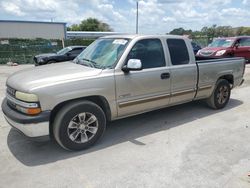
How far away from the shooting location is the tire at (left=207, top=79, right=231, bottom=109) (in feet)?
19.2

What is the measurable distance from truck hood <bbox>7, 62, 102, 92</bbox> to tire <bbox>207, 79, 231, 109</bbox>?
3158 millimetres

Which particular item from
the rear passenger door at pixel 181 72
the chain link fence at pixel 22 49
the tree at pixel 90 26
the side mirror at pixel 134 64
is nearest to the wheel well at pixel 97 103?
the side mirror at pixel 134 64

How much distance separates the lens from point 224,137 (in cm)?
444

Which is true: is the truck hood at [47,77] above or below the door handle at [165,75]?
above

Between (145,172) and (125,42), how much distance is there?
2.25 meters

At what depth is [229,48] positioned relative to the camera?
14.6 m

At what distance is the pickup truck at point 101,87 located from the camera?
350cm

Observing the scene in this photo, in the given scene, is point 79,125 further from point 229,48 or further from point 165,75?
point 229,48

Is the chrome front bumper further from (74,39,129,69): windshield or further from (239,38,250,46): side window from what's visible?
(239,38,250,46): side window

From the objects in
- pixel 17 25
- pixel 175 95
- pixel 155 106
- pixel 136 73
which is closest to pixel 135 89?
pixel 136 73

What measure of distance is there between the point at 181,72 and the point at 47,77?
8.50 ft

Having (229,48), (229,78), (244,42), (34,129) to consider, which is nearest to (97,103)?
(34,129)

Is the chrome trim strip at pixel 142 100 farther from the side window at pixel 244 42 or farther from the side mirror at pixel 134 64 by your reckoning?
the side window at pixel 244 42

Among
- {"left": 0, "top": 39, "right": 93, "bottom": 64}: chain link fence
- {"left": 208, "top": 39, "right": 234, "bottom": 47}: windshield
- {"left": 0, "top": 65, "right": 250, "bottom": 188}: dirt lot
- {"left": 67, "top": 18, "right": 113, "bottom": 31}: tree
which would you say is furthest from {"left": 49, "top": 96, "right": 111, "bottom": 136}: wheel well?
{"left": 67, "top": 18, "right": 113, "bottom": 31}: tree
